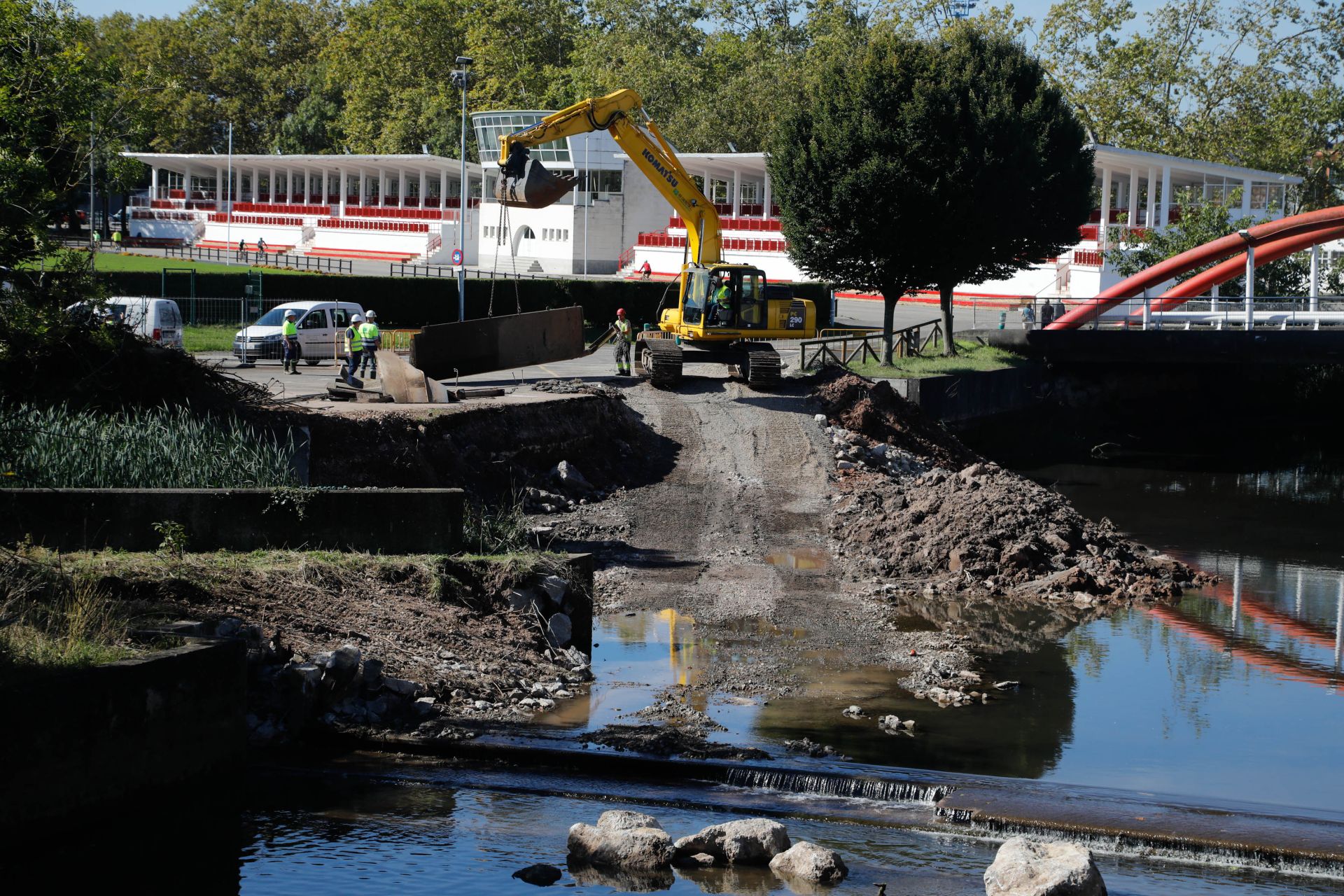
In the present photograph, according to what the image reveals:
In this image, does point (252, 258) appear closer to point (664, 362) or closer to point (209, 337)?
point (209, 337)

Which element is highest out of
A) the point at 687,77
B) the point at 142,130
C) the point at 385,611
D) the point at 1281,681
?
the point at 687,77

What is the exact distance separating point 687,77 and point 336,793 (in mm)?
81181

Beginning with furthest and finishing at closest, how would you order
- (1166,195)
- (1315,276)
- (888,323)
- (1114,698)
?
(1166,195)
(1315,276)
(888,323)
(1114,698)

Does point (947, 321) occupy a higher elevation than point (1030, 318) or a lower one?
lower

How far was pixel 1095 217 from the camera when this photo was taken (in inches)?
2665

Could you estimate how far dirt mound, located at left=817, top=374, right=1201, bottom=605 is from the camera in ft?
66.0

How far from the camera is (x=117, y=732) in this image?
1027 centimetres

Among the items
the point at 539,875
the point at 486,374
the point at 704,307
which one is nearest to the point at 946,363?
the point at 704,307

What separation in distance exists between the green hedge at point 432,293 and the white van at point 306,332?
30.1ft

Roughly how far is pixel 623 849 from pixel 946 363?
3119cm

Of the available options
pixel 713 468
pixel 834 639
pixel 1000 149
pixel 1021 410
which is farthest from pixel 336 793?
pixel 1021 410

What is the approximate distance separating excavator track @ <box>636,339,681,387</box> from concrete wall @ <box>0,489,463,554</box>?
14.4 meters

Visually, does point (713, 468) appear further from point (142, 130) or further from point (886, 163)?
point (886, 163)

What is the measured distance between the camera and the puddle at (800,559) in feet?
Answer: 67.9
